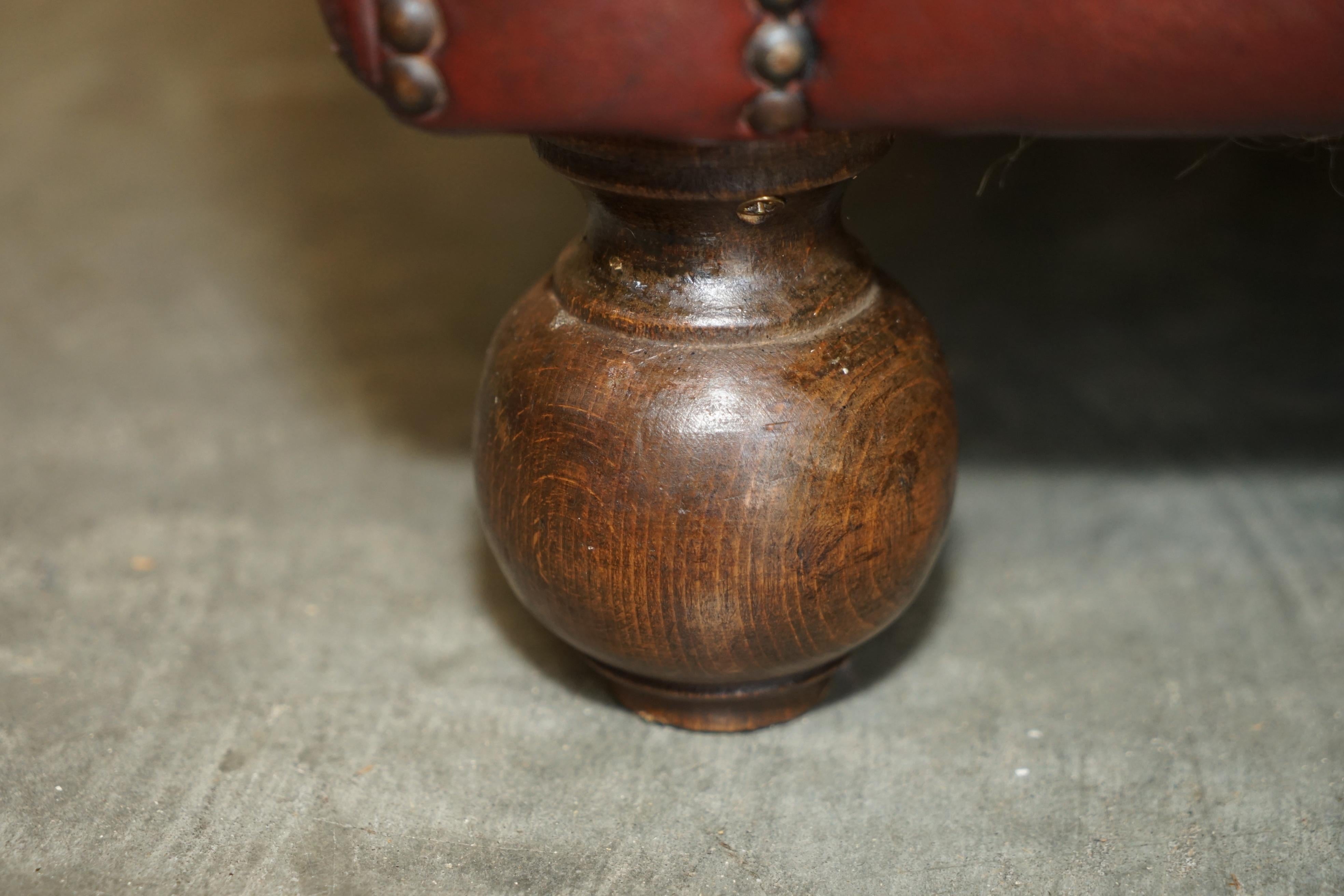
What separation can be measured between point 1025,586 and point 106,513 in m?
0.76

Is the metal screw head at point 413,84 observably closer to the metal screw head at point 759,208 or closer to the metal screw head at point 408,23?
the metal screw head at point 408,23

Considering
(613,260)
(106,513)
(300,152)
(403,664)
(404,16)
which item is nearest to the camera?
(404,16)

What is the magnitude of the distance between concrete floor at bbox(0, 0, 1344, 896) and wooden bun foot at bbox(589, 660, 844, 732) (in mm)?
15

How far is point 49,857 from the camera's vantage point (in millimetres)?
715

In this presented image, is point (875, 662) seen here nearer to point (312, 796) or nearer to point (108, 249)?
point (312, 796)

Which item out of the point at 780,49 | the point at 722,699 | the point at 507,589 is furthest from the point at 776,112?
the point at 507,589

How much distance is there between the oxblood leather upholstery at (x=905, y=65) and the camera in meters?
0.51

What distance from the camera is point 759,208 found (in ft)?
2.18

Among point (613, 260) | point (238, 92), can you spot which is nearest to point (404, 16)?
point (613, 260)

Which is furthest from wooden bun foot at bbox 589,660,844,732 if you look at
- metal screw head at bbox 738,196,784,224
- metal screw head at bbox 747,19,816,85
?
metal screw head at bbox 747,19,816,85

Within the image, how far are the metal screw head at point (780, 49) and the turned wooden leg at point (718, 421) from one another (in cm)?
9

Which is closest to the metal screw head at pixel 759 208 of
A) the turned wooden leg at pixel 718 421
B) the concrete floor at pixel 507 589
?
the turned wooden leg at pixel 718 421

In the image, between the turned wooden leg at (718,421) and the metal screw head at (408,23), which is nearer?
the metal screw head at (408,23)

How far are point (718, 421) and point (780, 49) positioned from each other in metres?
0.20
